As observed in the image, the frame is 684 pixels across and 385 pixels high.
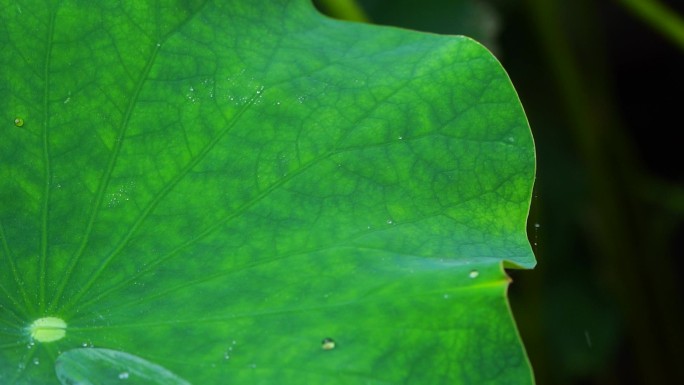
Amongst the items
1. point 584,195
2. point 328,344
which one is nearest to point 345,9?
point 328,344

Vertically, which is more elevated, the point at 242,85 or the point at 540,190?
the point at 540,190

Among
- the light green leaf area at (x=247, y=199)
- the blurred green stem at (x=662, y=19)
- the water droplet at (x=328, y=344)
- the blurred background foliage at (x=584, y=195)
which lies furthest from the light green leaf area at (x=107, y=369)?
the blurred green stem at (x=662, y=19)

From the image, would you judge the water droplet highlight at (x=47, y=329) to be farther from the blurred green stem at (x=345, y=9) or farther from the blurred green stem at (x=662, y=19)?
the blurred green stem at (x=662, y=19)

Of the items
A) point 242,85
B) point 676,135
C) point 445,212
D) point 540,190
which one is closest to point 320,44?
point 242,85

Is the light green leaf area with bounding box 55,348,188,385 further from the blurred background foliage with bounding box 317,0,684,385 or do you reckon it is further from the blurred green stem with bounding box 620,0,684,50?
the blurred green stem with bounding box 620,0,684,50

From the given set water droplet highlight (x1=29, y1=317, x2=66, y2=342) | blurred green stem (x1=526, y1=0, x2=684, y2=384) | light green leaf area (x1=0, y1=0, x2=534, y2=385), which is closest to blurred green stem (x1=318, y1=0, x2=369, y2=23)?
light green leaf area (x1=0, y1=0, x2=534, y2=385)

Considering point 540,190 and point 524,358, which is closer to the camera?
point 524,358

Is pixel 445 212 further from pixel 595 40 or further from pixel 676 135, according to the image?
pixel 676 135
